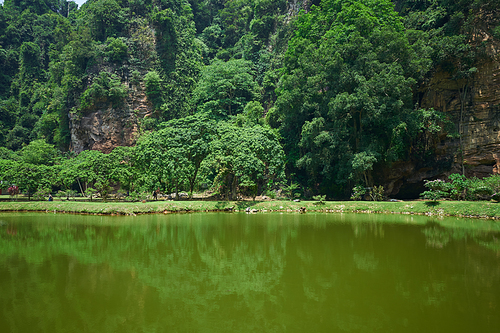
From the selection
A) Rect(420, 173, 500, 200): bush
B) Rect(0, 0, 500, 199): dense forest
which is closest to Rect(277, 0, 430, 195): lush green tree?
Rect(0, 0, 500, 199): dense forest

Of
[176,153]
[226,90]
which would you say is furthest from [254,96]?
[176,153]

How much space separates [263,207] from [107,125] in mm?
29270

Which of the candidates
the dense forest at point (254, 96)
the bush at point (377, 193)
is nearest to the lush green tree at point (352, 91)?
the dense forest at point (254, 96)

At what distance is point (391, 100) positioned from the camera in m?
26.1

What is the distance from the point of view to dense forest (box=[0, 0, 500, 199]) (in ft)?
87.8

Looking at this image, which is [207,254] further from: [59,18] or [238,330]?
[59,18]

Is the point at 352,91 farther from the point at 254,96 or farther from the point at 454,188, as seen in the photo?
the point at 254,96

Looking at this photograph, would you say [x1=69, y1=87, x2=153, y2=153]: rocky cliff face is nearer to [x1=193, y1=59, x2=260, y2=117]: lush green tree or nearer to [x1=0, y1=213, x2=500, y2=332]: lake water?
[x1=193, y1=59, x2=260, y2=117]: lush green tree

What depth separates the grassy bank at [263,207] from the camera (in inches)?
842

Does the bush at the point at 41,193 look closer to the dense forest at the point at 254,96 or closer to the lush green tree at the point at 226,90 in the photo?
the dense forest at the point at 254,96

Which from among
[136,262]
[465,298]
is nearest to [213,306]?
[136,262]

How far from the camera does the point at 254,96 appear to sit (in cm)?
4428

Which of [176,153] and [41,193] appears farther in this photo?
[41,193]

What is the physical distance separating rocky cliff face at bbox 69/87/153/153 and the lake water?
31.8m
